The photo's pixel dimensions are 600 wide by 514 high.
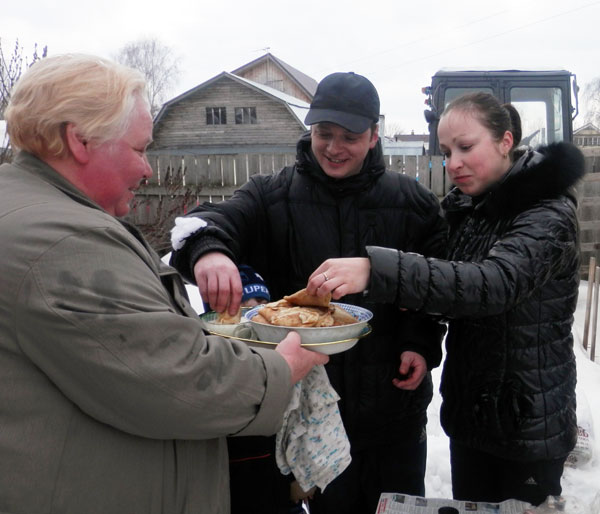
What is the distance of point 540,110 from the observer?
8.02m

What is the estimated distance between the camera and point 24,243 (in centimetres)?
120

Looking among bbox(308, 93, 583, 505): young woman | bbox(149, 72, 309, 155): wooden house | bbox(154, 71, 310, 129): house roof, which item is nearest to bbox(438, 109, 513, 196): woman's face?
bbox(308, 93, 583, 505): young woman

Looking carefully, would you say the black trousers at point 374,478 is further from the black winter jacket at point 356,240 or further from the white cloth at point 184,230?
the white cloth at point 184,230

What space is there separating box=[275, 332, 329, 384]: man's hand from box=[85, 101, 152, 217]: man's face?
0.61m

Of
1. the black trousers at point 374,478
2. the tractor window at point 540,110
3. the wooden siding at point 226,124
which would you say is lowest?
the black trousers at point 374,478

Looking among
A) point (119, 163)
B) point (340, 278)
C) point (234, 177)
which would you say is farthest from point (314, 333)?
point (234, 177)

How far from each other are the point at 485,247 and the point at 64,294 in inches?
55.5

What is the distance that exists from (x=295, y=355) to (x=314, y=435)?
1.28ft

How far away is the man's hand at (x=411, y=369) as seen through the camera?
7.42 feet

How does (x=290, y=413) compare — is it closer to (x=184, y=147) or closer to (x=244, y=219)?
(x=244, y=219)

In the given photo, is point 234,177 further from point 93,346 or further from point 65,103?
point 93,346

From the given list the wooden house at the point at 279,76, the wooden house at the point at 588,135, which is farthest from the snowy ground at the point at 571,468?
the wooden house at the point at 588,135

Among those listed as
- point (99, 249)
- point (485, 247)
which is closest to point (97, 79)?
point (99, 249)

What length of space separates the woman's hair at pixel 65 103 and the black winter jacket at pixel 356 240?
854 mm
